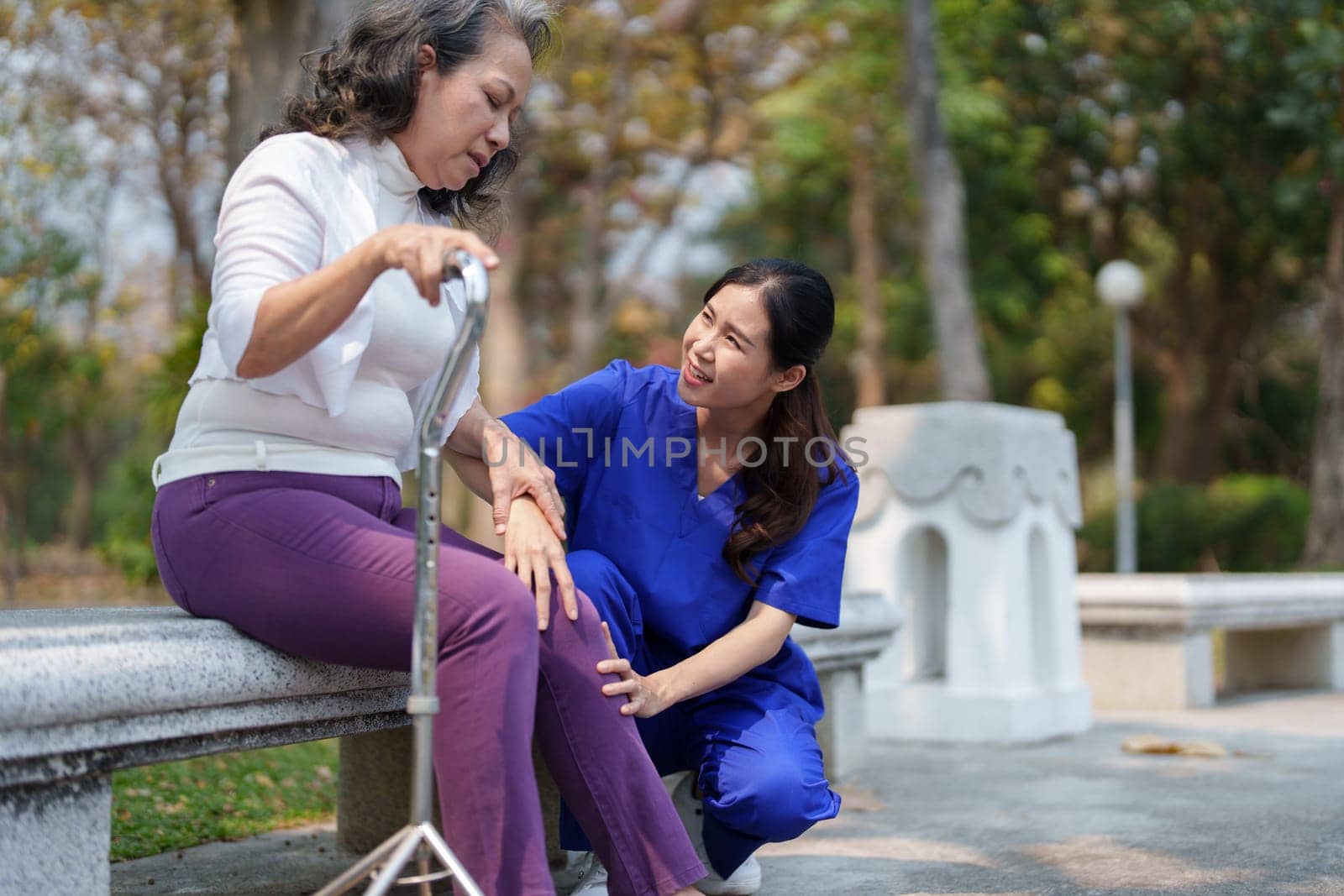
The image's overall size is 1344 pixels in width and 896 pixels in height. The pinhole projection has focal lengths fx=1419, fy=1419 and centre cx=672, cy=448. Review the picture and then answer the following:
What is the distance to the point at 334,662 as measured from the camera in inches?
87.1

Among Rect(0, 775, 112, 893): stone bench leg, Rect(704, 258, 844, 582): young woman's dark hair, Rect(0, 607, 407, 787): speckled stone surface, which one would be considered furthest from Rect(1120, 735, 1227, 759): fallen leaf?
Rect(0, 775, 112, 893): stone bench leg

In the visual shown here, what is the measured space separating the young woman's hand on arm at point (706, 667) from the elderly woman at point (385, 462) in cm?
4

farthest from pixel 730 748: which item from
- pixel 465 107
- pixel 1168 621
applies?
pixel 1168 621

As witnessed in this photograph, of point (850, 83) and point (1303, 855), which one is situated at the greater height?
point (850, 83)

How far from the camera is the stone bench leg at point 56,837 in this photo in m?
1.82

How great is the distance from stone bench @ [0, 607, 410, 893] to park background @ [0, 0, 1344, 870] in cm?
919

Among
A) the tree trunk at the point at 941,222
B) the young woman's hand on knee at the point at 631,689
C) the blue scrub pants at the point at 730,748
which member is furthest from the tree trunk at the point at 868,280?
the young woman's hand on knee at the point at 631,689

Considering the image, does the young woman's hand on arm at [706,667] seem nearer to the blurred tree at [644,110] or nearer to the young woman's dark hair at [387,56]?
the young woman's dark hair at [387,56]

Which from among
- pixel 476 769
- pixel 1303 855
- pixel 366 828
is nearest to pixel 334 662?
pixel 476 769

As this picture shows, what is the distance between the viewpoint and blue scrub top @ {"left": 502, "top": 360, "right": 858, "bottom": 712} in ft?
Result: 9.19

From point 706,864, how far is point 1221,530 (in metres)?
13.4

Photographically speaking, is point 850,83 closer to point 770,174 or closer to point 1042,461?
point 770,174

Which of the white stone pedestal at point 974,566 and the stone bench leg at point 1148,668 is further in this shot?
the stone bench leg at point 1148,668

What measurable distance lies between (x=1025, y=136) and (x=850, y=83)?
280cm
